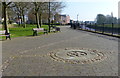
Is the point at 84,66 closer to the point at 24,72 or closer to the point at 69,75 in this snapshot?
the point at 69,75

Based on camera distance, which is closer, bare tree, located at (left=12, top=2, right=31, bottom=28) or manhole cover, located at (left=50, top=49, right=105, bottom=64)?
manhole cover, located at (left=50, top=49, right=105, bottom=64)

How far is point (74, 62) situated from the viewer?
4.62 m

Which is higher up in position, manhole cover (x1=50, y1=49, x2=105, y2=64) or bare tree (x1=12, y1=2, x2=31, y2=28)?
bare tree (x1=12, y1=2, x2=31, y2=28)

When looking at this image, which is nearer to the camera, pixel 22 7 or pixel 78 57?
pixel 78 57

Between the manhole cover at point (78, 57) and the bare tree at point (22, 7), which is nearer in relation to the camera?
the manhole cover at point (78, 57)

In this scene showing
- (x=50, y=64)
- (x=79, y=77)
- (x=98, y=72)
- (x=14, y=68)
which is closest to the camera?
(x=79, y=77)

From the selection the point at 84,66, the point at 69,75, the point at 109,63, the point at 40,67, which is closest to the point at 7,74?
the point at 40,67

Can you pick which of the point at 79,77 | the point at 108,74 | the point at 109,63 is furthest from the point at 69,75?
the point at 109,63

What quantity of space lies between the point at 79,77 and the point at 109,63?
1.82m

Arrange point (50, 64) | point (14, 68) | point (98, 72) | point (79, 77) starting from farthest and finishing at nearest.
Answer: point (50, 64) → point (14, 68) → point (98, 72) → point (79, 77)

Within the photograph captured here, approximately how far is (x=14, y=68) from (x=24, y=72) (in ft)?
1.93

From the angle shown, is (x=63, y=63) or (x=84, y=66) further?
(x=63, y=63)

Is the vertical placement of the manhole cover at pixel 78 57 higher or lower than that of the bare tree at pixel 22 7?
lower

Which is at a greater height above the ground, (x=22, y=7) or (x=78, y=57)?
(x=22, y=7)
